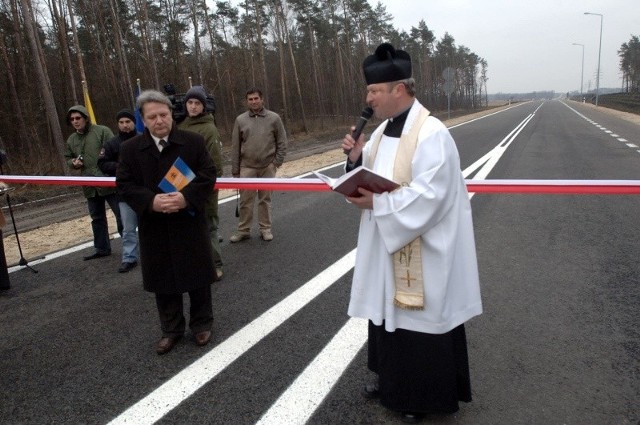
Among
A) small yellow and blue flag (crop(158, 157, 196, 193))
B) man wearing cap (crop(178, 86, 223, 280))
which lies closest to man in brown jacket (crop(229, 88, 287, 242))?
man wearing cap (crop(178, 86, 223, 280))

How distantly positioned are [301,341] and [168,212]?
1.35m

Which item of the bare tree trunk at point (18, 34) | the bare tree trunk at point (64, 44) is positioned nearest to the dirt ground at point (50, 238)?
the bare tree trunk at point (64, 44)

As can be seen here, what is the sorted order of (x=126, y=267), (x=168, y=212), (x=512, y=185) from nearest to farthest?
(x=168, y=212) < (x=512, y=185) < (x=126, y=267)

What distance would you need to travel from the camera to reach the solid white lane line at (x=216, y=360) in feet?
9.22

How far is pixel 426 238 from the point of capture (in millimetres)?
2354

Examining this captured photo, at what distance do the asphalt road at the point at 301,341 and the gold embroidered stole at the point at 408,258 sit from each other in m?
0.76

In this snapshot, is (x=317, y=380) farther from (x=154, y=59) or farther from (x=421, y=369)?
(x=154, y=59)

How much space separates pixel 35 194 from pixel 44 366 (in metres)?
9.97

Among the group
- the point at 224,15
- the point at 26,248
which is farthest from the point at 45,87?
the point at 224,15

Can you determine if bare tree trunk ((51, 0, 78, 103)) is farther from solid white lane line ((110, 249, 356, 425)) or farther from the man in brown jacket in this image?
solid white lane line ((110, 249, 356, 425))

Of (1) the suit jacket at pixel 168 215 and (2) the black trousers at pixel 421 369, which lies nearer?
(2) the black trousers at pixel 421 369

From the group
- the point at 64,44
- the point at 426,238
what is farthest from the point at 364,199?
the point at 64,44

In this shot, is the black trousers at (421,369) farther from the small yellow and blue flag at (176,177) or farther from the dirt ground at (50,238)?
the dirt ground at (50,238)

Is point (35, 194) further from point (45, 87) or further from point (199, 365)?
point (199, 365)
